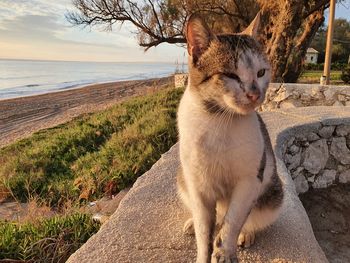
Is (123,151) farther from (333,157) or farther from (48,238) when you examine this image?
(333,157)

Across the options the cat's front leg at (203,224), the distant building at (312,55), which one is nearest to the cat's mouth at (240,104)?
the cat's front leg at (203,224)

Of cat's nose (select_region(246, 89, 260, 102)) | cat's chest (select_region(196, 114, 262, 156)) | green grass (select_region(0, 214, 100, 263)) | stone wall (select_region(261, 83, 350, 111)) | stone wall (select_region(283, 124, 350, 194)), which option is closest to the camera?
cat's nose (select_region(246, 89, 260, 102))

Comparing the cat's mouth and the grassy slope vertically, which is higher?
the cat's mouth

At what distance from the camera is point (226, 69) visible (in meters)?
1.81

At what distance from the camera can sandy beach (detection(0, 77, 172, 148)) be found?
13.5 metres

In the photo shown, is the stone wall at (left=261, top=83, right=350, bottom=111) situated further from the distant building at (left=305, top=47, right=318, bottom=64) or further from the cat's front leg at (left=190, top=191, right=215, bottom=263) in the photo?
the distant building at (left=305, top=47, right=318, bottom=64)

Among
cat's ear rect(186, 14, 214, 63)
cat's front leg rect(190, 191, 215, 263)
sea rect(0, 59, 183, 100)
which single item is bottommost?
sea rect(0, 59, 183, 100)

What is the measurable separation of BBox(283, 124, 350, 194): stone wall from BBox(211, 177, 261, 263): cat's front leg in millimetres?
3205

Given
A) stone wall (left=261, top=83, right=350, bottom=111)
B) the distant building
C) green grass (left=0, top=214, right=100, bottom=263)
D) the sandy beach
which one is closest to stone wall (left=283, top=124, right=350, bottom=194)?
stone wall (left=261, top=83, right=350, bottom=111)

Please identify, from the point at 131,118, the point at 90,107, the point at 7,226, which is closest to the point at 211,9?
the point at 90,107

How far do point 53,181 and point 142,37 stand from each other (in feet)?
42.9

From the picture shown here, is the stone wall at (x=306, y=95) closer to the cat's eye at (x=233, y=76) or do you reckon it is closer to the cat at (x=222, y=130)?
the cat at (x=222, y=130)

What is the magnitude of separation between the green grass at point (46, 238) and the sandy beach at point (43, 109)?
9.22 meters

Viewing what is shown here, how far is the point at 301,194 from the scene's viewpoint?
5320 mm
